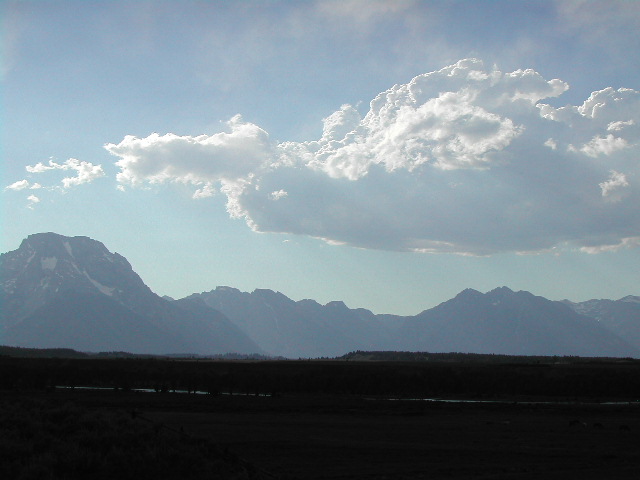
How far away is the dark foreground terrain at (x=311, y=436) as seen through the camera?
20.3 meters

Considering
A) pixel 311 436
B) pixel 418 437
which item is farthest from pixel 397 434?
pixel 311 436

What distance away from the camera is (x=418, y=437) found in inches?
1293

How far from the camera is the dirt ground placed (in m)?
24.8

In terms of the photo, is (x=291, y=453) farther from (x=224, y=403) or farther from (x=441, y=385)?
(x=441, y=385)

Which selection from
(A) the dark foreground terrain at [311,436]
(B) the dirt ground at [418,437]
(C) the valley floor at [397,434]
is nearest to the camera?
(A) the dark foreground terrain at [311,436]

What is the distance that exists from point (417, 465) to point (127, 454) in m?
10.9

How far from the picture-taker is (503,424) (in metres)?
38.1

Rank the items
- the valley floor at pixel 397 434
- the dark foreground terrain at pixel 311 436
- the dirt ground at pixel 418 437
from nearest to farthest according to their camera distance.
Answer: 1. the dark foreground terrain at pixel 311 436
2. the valley floor at pixel 397 434
3. the dirt ground at pixel 418 437

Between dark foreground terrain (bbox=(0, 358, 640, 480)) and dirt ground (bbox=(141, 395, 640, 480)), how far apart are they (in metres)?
0.07

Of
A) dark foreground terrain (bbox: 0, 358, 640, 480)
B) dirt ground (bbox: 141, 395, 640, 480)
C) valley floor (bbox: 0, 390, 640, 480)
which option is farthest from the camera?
dirt ground (bbox: 141, 395, 640, 480)

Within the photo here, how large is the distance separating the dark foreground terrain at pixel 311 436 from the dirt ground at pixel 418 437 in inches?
2.8

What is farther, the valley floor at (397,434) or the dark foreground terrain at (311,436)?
the valley floor at (397,434)

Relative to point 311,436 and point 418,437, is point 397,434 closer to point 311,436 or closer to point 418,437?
point 418,437

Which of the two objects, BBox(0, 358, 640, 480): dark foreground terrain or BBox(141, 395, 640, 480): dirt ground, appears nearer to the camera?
BBox(0, 358, 640, 480): dark foreground terrain
